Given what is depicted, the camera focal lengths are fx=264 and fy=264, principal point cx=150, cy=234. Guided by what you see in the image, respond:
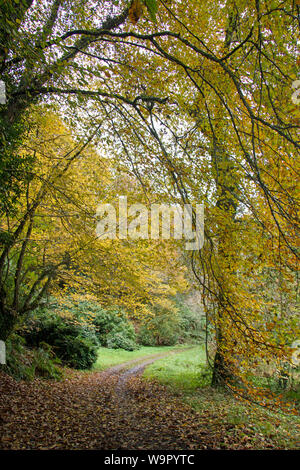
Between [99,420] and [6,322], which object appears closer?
[99,420]

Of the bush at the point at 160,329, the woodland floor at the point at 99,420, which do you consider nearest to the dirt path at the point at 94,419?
the woodland floor at the point at 99,420

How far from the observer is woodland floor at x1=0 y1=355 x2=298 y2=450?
407 cm

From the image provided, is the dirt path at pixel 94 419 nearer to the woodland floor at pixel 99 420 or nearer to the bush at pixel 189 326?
the woodland floor at pixel 99 420

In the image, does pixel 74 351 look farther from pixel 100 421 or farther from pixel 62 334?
pixel 100 421

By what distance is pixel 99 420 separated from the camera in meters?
5.23

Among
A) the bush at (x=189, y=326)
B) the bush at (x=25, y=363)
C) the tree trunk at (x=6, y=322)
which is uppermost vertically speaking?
the tree trunk at (x=6, y=322)

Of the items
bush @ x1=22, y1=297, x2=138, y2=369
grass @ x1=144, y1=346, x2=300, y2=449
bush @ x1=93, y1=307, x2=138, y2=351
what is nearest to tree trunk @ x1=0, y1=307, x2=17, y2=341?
bush @ x1=22, y1=297, x2=138, y2=369

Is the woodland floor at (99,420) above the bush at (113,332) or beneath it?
above

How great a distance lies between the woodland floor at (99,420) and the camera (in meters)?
4.07

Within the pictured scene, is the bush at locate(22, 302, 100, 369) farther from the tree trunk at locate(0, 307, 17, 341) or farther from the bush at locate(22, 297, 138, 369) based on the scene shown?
the tree trunk at locate(0, 307, 17, 341)

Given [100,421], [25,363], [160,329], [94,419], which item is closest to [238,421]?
[100,421]

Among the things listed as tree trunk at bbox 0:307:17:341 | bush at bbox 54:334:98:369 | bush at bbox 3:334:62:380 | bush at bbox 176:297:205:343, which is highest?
tree trunk at bbox 0:307:17:341

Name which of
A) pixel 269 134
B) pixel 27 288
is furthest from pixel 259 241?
pixel 27 288
